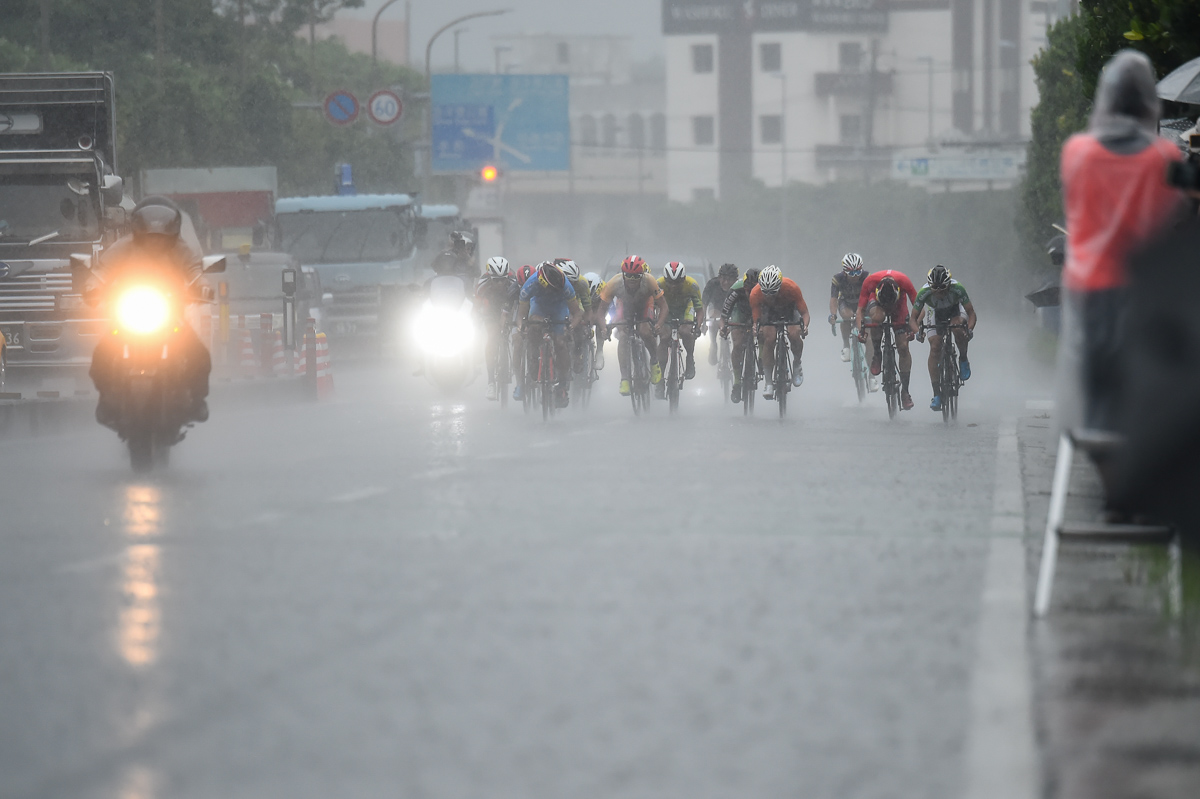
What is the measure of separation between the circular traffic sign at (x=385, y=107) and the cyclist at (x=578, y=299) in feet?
86.1

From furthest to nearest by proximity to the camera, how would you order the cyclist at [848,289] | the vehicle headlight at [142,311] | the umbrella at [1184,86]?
1. the cyclist at [848,289]
2. the umbrella at [1184,86]
3. the vehicle headlight at [142,311]

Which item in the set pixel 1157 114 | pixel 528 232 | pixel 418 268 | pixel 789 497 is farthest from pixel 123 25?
pixel 528 232

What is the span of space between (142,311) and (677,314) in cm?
1099

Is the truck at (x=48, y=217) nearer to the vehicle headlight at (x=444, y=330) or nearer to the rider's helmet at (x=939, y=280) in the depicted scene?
the vehicle headlight at (x=444, y=330)

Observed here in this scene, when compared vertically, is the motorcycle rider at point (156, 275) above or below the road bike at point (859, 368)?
above

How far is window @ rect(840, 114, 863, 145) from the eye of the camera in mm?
112375

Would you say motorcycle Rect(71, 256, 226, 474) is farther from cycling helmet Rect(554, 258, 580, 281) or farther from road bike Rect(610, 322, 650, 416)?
road bike Rect(610, 322, 650, 416)

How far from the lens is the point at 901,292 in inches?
896

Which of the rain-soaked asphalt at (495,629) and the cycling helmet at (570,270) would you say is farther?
the cycling helmet at (570,270)

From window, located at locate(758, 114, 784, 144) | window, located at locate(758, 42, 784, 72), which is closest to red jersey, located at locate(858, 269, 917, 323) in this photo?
window, located at locate(758, 42, 784, 72)

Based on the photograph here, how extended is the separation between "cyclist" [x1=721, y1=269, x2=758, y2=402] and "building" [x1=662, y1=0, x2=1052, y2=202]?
287 ft

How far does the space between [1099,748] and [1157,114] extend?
340 centimetres

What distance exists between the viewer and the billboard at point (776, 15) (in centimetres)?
11156

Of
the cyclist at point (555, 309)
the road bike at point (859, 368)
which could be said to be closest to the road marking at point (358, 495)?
the cyclist at point (555, 309)
